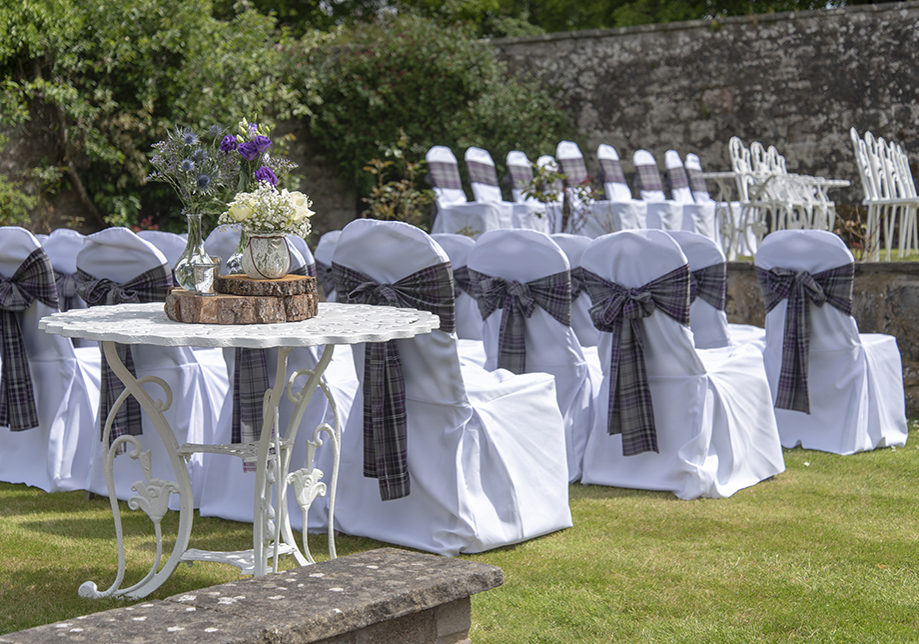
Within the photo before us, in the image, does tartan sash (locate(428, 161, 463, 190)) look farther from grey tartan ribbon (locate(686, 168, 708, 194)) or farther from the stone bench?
the stone bench

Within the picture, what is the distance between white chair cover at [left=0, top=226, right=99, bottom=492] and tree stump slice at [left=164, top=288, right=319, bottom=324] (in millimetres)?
1637

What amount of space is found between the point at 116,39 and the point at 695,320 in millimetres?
6264

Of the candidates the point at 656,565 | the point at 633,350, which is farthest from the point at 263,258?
the point at 633,350

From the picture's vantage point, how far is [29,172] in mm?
8594

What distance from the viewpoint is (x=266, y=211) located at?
2434mm

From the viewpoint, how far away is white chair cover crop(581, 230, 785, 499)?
11.9ft

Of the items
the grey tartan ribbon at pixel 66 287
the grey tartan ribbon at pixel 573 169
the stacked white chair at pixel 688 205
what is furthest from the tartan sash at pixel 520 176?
the grey tartan ribbon at pixel 66 287

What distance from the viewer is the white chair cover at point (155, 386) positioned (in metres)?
3.38

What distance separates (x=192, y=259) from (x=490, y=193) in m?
6.21

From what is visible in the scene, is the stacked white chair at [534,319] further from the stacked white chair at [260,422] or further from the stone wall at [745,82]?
the stone wall at [745,82]

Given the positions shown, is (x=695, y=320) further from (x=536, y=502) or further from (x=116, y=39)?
(x=116, y=39)

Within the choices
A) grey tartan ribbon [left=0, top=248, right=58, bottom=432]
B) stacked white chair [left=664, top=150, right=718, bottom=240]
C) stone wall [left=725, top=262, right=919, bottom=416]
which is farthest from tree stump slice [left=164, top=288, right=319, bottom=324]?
stacked white chair [left=664, top=150, right=718, bottom=240]

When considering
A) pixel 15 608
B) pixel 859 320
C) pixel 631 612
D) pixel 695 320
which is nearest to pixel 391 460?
pixel 631 612

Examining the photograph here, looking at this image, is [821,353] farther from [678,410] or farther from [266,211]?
[266,211]
